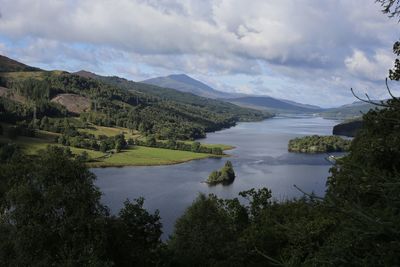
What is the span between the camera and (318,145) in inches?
6511

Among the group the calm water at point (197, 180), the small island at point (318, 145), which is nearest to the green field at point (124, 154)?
the calm water at point (197, 180)

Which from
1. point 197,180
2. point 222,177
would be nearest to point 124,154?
point 197,180

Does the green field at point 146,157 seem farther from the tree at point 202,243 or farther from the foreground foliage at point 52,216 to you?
the foreground foliage at point 52,216

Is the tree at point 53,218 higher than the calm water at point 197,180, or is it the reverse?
the tree at point 53,218

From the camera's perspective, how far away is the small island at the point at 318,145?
162 m

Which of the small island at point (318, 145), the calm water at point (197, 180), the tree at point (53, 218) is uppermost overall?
the tree at point (53, 218)

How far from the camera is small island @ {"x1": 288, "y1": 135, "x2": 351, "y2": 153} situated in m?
162

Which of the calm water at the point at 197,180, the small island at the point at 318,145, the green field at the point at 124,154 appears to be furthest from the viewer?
the small island at the point at 318,145

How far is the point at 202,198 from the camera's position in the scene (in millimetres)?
32219

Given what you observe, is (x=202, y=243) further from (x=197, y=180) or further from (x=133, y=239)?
(x=197, y=180)

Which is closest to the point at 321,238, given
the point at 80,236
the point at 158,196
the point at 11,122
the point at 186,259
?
the point at 186,259

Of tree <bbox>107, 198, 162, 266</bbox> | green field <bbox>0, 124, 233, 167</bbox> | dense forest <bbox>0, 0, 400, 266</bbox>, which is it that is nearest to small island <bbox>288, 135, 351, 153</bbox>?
green field <bbox>0, 124, 233, 167</bbox>

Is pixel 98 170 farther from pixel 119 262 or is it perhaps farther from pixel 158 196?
pixel 119 262

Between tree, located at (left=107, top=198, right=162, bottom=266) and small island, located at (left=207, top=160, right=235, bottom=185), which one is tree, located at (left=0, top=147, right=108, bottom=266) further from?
small island, located at (left=207, top=160, right=235, bottom=185)
